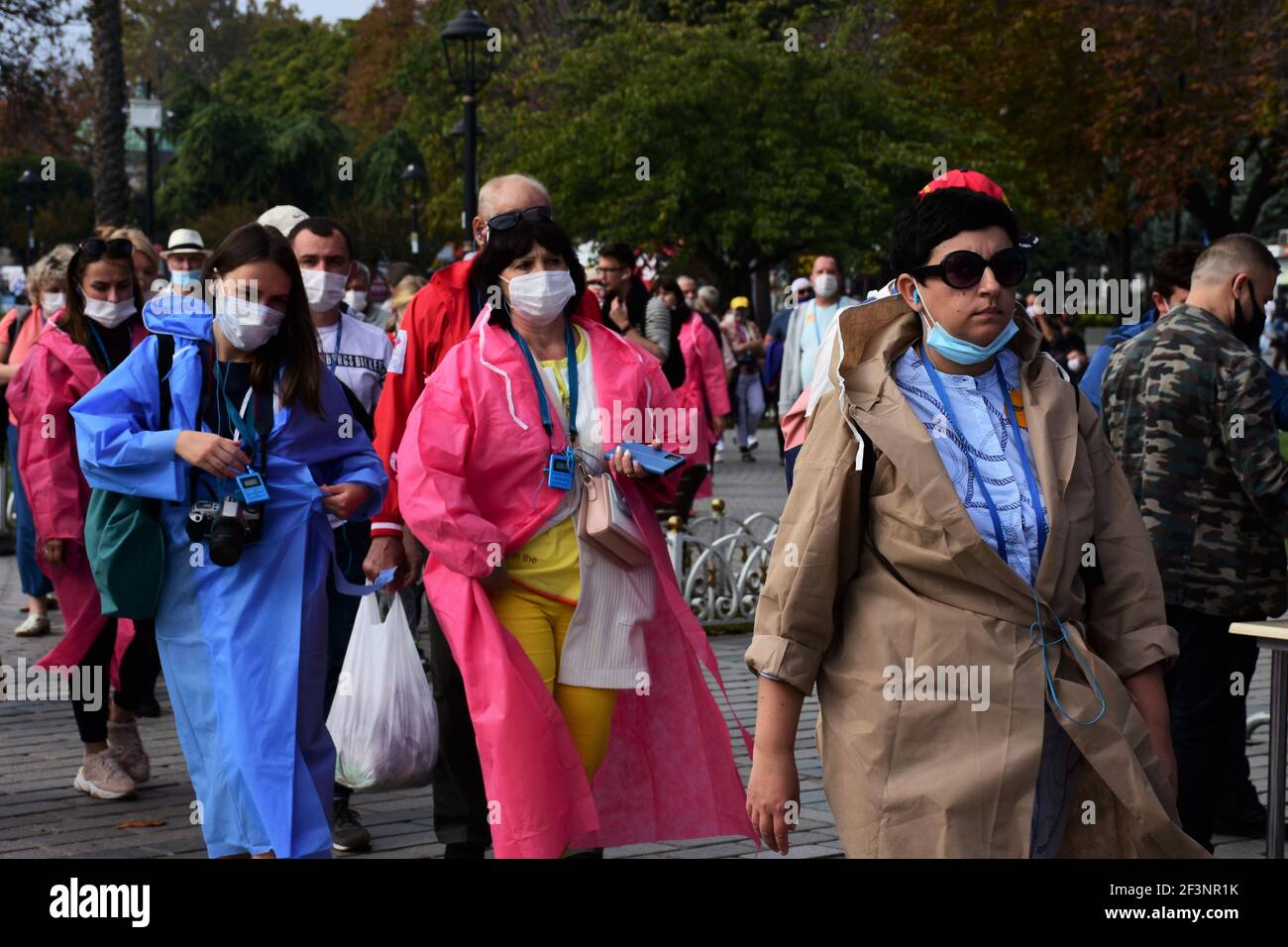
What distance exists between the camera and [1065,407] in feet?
12.7

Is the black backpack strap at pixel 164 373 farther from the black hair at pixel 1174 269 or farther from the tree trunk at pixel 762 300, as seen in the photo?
the tree trunk at pixel 762 300

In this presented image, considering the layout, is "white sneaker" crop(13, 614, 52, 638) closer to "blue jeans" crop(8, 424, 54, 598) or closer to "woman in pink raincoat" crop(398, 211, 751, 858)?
"blue jeans" crop(8, 424, 54, 598)

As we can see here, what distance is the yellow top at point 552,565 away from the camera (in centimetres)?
543

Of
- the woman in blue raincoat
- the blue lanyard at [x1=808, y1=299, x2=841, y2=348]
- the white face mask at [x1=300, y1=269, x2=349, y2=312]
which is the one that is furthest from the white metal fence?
the woman in blue raincoat

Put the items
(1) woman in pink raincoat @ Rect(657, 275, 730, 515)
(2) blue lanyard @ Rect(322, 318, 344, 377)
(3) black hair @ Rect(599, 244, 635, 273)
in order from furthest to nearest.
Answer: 1. (1) woman in pink raincoat @ Rect(657, 275, 730, 515)
2. (3) black hair @ Rect(599, 244, 635, 273)
3. (2) blue lanyard @ Rect(322, 318, 344, 377)

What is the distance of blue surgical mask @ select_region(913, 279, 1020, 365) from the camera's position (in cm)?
376

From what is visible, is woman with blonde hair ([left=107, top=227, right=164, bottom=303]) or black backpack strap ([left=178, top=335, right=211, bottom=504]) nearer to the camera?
black backpack strap ([left=178, top=335, right=211, bottom=504])

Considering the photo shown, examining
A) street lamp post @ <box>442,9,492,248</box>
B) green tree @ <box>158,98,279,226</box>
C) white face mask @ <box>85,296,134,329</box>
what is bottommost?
white face mask @ <box>85,296,134,329</box>

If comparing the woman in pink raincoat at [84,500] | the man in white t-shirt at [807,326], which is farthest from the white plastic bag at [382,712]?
the man in white t-shirt at [807,326]

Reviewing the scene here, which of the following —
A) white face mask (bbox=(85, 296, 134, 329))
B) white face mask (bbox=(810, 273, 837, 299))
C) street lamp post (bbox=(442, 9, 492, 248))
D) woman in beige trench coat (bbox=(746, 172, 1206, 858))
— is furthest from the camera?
street lamp post (bbox=(442, 9, 492, 248))

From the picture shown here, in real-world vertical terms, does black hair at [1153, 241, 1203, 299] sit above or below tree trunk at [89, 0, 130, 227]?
below

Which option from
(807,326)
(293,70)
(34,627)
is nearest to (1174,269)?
(34,627)
